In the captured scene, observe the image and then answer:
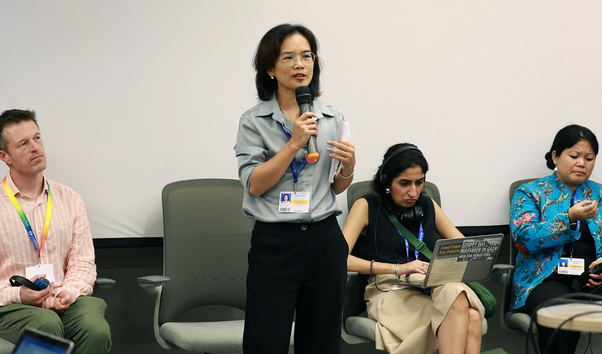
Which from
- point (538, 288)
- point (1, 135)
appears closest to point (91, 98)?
point (1, 135)

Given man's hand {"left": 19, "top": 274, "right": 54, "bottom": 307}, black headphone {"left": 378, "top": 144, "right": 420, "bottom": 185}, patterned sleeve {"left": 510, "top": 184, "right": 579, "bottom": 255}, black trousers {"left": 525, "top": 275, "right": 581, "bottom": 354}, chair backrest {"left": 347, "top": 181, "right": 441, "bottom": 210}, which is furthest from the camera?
chair backrest {"left": 347, "top": 181, "right": 441, "bottom": 210}

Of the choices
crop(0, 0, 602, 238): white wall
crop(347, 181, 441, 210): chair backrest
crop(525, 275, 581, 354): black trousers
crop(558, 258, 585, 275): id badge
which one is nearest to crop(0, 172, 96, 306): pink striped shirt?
crop(0, 0, 602, 238): white wall

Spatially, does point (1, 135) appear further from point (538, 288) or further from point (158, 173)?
point (538, 288)

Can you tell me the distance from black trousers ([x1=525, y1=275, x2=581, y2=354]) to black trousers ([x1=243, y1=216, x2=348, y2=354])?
1.23 metres

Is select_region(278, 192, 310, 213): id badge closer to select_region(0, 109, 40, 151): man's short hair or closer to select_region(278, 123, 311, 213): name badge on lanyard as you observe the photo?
select_region(278, 123, 311, 213): name badge on lanyard

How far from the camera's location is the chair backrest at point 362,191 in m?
2.66

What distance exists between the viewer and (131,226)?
2602 millimetres

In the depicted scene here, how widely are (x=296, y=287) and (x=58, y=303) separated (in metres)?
1.10

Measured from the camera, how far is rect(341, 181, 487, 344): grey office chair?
2215mm

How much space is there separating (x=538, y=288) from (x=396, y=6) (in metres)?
1.66

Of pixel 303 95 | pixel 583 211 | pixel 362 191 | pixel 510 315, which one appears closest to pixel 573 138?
pixel 583 211

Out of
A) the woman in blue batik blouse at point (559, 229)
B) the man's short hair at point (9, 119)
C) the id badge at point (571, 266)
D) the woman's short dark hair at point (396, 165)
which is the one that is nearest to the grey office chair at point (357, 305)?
the woman's short dark hair at point (396, 165)

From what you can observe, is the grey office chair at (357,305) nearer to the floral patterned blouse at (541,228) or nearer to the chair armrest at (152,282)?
the floral patterned blouse at (541,228)

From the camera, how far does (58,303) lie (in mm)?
1991
